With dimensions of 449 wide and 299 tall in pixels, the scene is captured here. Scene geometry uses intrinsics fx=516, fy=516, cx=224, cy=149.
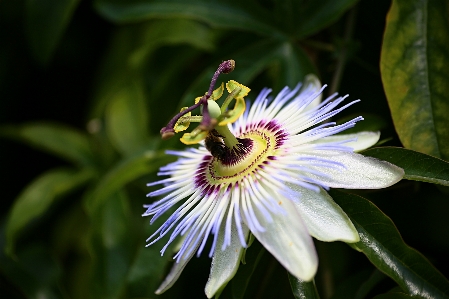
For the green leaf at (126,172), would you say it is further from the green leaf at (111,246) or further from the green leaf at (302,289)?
the green leaf at (302,289)

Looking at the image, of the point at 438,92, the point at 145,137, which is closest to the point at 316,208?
the point at 438,92

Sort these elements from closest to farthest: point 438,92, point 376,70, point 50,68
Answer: point 438,92 < point 376,70 < point 50,68

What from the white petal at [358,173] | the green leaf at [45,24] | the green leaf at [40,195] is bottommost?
the white petal at [358,173]

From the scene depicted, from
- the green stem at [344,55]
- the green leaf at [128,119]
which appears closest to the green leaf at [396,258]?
the green stem at [344,55]

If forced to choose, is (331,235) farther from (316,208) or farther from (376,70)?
(376,70)

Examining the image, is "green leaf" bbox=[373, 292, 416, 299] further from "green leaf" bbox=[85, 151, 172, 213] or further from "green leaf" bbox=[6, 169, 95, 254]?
"green leaf" bbox=[6, 169, 95, 254]

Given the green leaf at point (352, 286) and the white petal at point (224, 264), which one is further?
the green leaf at point (352, 286)

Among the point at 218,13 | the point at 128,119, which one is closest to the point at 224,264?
the point at 218,13
